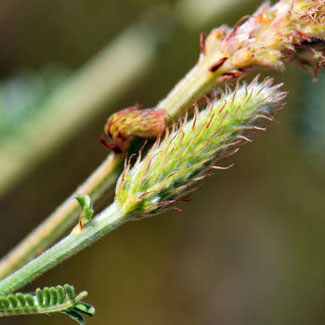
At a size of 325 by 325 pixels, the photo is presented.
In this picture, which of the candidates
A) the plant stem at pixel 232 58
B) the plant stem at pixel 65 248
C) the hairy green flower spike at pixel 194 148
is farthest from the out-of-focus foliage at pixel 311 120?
the plant stem at pixel 65 248

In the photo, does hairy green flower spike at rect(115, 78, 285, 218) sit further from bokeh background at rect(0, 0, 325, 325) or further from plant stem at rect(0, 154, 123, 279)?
bokeh background at rect(0, 0, 325, 325)

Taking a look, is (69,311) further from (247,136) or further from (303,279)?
(303,279)

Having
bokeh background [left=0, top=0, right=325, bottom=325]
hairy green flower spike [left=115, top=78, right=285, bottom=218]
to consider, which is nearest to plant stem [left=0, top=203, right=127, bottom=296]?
hairy green flower spike [left=115, top=78, right=285, bottom=218]

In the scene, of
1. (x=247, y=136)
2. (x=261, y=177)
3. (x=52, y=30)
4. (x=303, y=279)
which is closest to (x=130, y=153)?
(x=247, y=136)

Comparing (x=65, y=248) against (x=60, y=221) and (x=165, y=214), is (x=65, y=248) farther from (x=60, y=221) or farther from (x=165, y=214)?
(x=165, y=214)

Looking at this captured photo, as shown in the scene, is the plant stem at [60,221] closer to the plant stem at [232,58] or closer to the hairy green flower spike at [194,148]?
the plant stem at [232,58]
